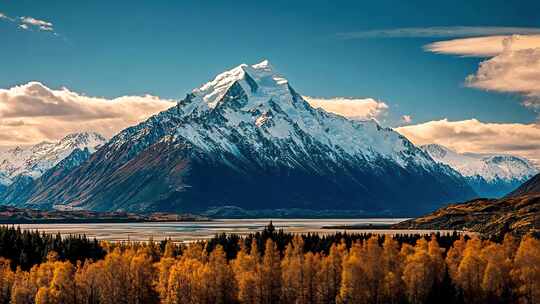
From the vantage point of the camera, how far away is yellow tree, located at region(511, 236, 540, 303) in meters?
167

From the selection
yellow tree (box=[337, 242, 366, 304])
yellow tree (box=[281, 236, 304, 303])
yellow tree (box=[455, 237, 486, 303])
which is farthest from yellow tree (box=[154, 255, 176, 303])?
yellow tree (box=[455, 237, 486, 303])

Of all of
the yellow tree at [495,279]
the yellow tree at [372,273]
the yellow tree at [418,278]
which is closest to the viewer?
the yellow tree at [372,273]

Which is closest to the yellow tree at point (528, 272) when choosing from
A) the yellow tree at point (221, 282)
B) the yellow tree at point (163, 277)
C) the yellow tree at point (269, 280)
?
the yellow tree at point (269, 280)

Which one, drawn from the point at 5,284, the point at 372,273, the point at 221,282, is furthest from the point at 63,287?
the point at 372,273

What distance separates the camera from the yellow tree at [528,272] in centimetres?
16675

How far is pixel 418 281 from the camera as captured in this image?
169 meters

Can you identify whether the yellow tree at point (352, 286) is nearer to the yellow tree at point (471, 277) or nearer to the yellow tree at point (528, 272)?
the yellow tree at point (471, 277)

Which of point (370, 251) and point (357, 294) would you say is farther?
point (370, 251)

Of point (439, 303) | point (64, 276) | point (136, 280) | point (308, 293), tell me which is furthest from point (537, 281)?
point (64, 276)

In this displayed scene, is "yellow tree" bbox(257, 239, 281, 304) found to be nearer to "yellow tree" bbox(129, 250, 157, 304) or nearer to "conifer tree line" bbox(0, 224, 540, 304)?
"conifer tree line" bbox(0, 224, 540, 304)

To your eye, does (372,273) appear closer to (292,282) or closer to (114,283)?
(292,282)

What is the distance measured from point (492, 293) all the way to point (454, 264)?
47.6 feet

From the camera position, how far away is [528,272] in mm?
169000

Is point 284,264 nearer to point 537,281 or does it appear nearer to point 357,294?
point 357,294
